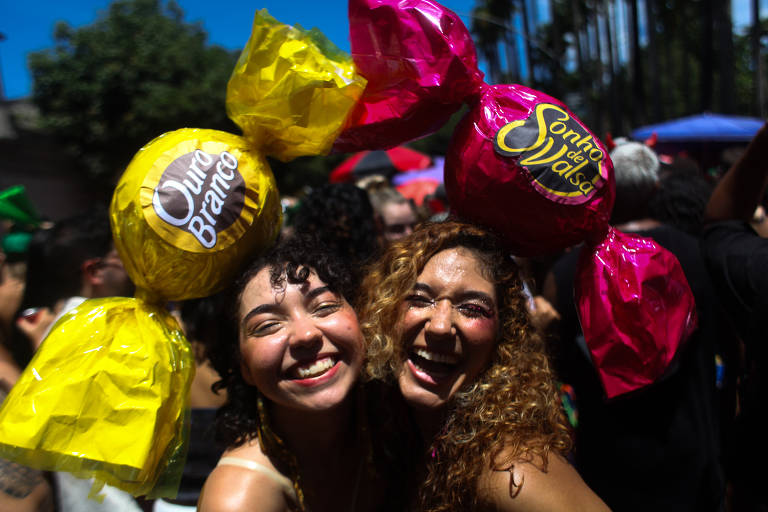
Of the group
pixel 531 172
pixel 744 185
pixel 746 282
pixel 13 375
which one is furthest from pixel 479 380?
pixel 13 375

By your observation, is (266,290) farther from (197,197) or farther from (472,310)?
(472,310)

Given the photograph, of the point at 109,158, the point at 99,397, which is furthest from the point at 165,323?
the point at 109,158

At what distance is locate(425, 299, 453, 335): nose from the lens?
5.25 feet

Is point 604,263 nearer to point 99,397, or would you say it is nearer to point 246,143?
point 246,143

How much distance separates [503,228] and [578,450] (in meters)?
1.42

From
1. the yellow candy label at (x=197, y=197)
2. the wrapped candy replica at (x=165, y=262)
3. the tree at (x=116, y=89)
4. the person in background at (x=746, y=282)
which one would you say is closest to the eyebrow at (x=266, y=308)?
the wrapped candy replica at (x=165, y=262)

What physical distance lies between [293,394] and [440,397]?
0.43 m

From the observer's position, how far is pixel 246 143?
1.64m

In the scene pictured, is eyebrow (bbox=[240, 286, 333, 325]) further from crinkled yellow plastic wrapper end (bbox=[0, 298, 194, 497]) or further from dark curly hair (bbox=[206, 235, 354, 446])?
crinkled yellow plastic wrapper end (bbox=[0, 298, 194, 497])

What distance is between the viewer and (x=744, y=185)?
6.37 feet

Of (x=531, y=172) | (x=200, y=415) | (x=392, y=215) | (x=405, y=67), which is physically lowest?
(x=392, y=215)

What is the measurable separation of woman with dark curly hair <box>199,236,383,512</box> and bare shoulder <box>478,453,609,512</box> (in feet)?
1.63

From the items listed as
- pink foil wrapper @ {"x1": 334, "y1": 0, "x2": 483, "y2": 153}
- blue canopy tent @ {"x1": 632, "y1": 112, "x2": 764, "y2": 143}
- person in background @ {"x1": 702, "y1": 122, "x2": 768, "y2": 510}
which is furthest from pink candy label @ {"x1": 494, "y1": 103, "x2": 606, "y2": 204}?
blue canopy tent @ {"x1": 632, "y1": 112, "x2": 764, "y2": 143}

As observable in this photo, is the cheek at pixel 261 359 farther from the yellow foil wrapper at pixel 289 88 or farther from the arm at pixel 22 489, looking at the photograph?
the arm at pixel 22 489
